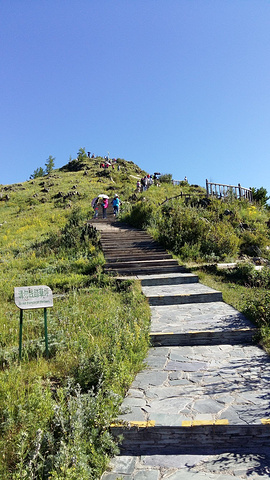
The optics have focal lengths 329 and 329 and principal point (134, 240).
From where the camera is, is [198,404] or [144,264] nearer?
[198,404]

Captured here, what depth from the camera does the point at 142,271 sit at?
10406mm

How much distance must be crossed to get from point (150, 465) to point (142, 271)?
25.1 feet

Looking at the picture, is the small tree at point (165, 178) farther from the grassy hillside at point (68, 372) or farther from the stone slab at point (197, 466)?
the stone slab at point (197, 466)

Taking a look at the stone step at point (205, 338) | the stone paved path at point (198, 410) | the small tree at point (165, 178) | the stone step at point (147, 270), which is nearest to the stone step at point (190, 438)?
the stone paved path at point (198, 410)

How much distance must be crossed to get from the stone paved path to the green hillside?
26 cm

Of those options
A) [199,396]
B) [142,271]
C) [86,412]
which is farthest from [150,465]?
[142,271]

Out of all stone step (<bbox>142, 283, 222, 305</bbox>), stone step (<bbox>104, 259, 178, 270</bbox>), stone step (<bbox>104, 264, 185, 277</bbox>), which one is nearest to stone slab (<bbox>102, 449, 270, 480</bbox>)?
stone step (<bbox>142, 283, 222, 305</bbox>)

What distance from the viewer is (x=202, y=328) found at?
554cm

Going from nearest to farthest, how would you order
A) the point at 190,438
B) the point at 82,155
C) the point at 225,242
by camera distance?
1. the point at 190,438
2. the point at 225,242
3. the point at 82,155

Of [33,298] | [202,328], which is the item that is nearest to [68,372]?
[33,298]

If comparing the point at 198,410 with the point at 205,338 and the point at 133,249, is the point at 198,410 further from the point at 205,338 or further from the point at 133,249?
the point at 133,249

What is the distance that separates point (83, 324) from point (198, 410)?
2.23 m

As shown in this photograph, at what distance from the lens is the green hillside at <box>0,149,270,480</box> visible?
2.67 m

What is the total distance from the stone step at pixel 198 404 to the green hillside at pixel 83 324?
0.24 m
